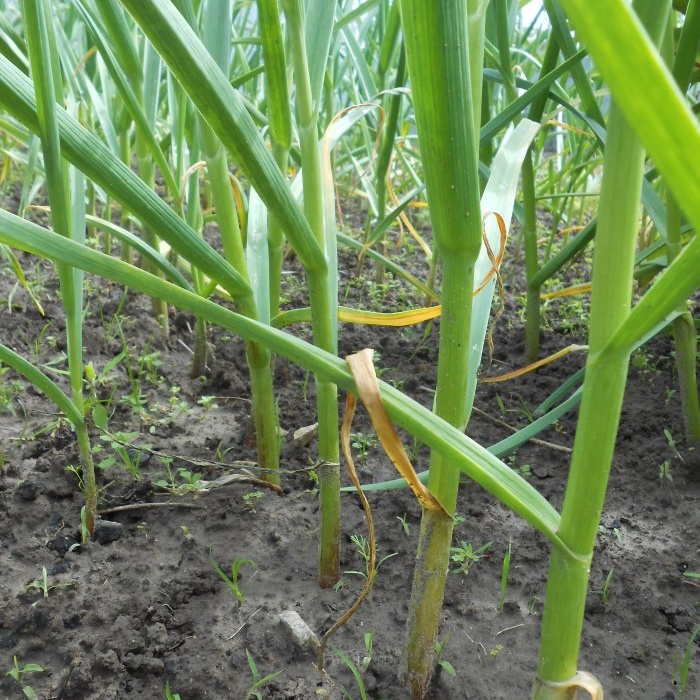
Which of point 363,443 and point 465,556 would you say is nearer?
point 465,556

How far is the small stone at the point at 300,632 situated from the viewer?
75 centimetres

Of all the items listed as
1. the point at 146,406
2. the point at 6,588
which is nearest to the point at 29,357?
the point at 146,406

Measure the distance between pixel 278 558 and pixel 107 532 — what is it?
0.24 metres

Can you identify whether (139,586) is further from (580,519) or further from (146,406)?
Result: (580,519)

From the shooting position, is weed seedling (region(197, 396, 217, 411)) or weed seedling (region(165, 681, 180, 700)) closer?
weed seedling (region(165, 681, 180, 700))

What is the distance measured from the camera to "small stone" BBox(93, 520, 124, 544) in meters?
0.91

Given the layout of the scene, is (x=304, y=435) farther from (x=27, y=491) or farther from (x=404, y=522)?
(x=27, y=491)

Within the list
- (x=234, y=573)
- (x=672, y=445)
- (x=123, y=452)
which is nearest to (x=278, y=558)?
(x=234, y=573)

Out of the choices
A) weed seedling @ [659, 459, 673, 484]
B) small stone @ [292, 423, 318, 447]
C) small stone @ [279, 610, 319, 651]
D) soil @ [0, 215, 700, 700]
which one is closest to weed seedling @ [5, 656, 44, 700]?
soil @ [0, 215, 700, 700]

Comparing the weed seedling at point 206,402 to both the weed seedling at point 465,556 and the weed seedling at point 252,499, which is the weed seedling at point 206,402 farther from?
the weed seedling at point 465,556

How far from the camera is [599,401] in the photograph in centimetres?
46

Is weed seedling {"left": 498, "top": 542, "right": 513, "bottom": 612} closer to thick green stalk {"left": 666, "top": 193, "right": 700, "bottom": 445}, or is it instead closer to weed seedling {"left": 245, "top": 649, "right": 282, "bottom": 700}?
weed seedling {"left": 245, "top": 649, "right": 282, "bottom": 700}

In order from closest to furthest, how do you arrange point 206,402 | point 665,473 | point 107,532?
1. point 107,532
2. point 665,473
3. point 206,402

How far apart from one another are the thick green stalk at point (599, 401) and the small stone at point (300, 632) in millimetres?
287
